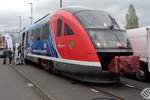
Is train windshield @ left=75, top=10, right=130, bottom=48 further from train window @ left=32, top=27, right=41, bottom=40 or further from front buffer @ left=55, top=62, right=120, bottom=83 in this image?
train window @ left=32, top=27, right=41, bottom=40

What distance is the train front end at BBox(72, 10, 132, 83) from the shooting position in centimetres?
1436

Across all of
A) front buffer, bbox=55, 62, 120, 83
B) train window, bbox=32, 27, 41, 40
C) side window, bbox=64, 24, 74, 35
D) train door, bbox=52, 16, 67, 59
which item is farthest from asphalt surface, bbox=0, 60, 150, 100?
train window, bbox=32, 27, 41, 40

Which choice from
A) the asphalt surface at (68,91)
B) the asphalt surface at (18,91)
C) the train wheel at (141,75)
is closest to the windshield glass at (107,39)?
the asphalt surface at (68,91)

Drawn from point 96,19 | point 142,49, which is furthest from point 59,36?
point 142,49

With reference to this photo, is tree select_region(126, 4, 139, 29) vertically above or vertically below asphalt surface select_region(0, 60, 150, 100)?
above

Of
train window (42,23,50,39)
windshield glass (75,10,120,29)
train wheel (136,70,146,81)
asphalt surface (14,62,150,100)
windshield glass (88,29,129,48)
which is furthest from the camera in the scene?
train window (42,23,50,39)

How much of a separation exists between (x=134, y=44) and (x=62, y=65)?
3594 millimetres

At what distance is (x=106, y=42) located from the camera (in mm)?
14625

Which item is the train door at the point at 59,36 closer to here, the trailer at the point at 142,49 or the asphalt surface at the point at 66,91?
the asphalt surface at the point at 66,91

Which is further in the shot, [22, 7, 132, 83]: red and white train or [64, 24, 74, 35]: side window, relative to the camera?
[64, 24, 74, 35]: side window

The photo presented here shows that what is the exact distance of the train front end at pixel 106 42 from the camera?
14359mm

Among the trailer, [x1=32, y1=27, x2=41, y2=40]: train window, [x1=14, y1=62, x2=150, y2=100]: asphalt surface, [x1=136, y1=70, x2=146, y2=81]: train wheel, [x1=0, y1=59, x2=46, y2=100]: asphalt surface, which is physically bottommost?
[x1=0, y1=59, x2=46, y2=100]: asphalt surface

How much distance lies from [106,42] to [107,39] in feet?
0.54

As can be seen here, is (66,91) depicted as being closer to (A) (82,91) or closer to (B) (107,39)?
A: (A) (82,91)
